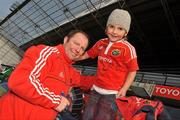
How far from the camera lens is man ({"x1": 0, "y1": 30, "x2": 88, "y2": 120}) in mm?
2436

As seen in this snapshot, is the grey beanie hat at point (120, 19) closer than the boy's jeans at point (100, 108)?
No

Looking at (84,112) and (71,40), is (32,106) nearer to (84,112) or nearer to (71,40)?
(71,40)

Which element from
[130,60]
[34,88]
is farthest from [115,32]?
[34,88]

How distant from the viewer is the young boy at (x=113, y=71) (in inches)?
138

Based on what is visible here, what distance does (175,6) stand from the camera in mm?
15750

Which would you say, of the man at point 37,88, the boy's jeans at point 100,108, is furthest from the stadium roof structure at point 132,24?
the man at point 37,88

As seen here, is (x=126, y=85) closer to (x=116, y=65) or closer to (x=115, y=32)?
(x=116, y=65)

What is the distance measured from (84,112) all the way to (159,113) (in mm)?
811

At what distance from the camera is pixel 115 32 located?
152 inches

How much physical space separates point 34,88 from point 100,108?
1.22 metres

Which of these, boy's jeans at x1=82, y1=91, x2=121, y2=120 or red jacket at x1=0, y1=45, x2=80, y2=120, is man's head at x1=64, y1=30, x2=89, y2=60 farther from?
boy's jeans at x1=82, y1=91, x2=121, y2=120

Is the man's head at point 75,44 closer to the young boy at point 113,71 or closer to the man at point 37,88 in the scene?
the man at point 37,88

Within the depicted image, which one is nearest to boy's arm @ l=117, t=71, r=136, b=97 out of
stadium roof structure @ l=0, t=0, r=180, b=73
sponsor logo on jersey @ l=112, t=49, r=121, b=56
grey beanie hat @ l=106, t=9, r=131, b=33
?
sponsor logo on jersey @ l=112, t=49, r=121, b=56

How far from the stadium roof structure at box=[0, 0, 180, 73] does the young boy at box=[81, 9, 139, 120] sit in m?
12.4
